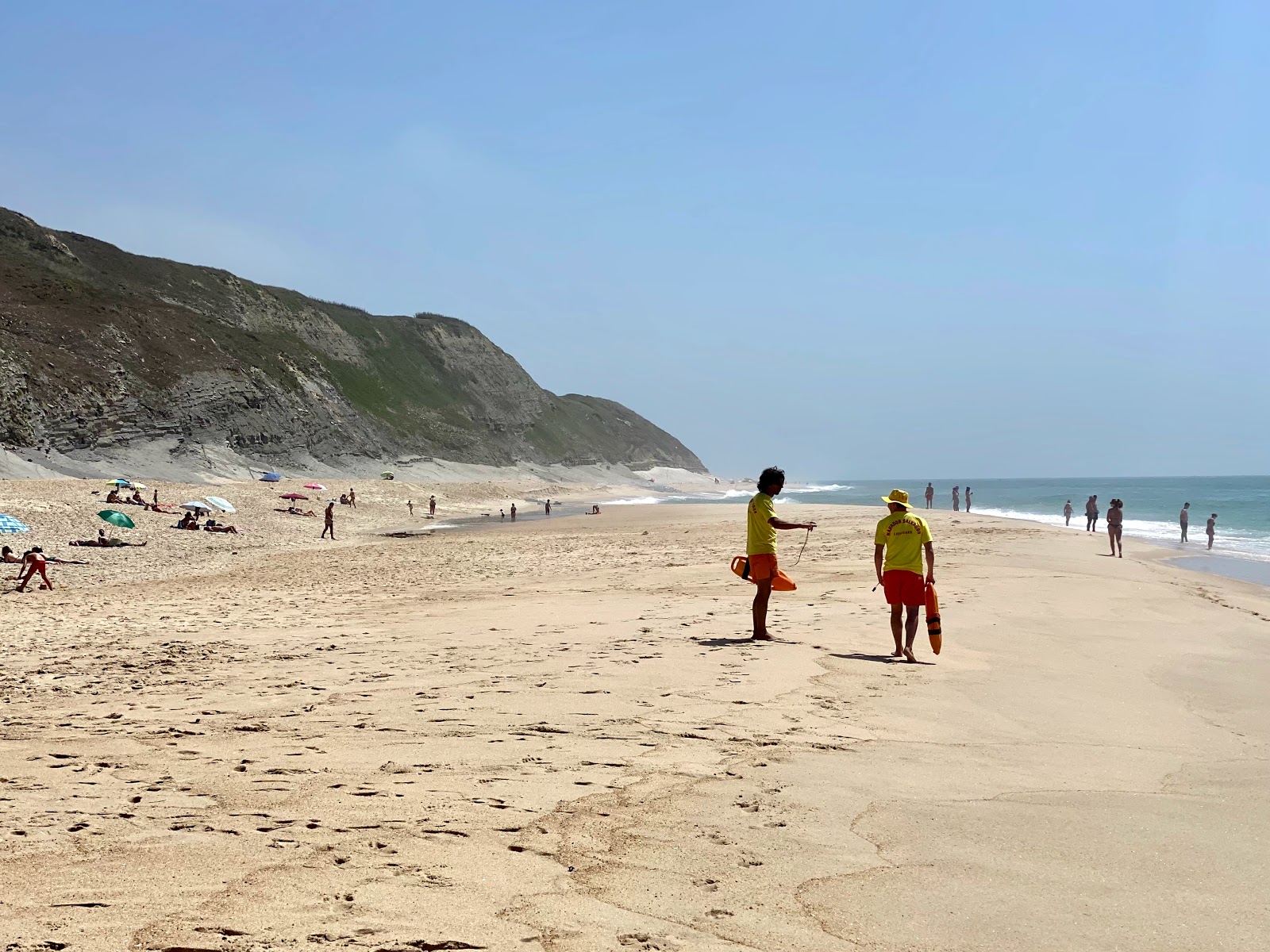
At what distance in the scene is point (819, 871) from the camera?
345 cm

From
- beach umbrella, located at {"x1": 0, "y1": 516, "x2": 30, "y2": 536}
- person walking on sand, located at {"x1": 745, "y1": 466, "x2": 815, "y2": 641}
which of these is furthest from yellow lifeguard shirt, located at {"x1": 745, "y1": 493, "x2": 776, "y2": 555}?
beach umbrella, located at {"x1": 0, "y1": 516, "x2": 30, "y2": 536}

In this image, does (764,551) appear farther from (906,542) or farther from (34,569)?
(34,569)

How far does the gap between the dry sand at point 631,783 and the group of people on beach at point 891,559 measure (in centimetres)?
44

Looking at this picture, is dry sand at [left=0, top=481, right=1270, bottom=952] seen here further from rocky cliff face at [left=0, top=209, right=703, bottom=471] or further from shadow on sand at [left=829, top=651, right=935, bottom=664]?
rocky cliff face at [left=0, top=209, right=703, bottom=471]

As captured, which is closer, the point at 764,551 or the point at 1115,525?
the point at 764,551

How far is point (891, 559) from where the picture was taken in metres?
8.78

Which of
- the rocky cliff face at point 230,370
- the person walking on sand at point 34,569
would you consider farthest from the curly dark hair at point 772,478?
the rocky cliff face at point 230,370

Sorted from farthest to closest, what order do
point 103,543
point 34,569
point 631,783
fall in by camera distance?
point 103,543
point 34,569
point 631,783

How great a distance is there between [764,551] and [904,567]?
4.61ft

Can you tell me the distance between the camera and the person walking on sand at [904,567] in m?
8.45

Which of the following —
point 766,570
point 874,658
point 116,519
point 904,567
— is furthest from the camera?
point 116,519

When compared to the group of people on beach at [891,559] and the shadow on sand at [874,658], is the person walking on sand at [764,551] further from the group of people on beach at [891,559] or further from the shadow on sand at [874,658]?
the shadow on sand at [874,658]

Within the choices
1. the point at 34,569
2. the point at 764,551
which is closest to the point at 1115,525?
the point at 764,551

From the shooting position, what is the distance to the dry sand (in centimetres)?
301
